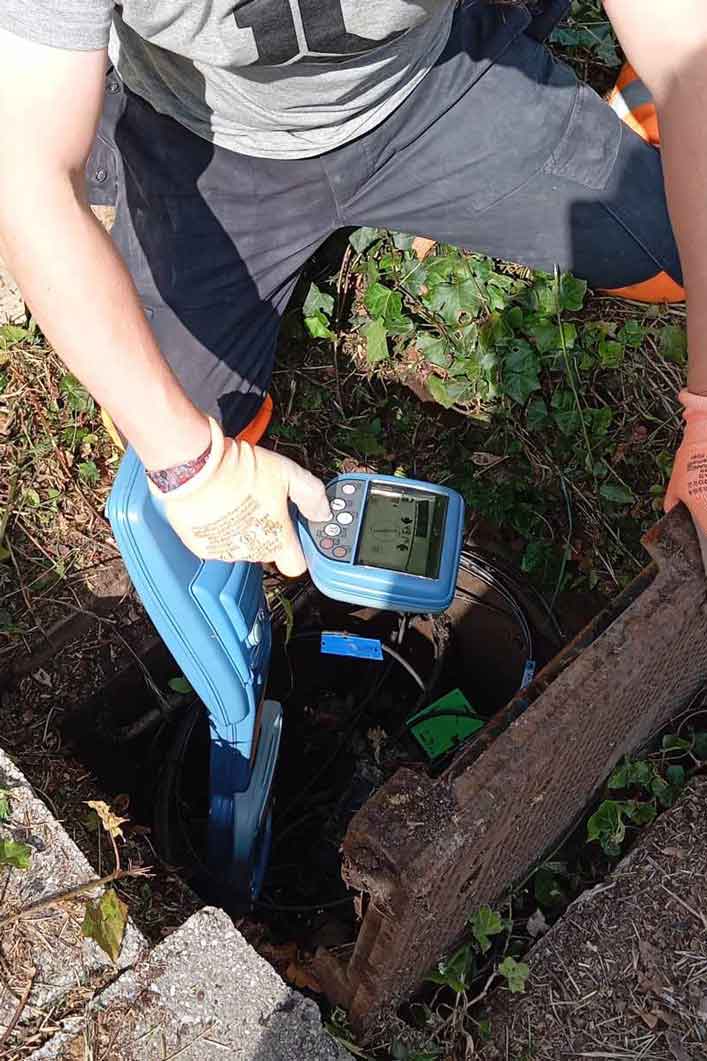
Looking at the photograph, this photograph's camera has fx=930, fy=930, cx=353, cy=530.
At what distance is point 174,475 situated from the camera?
1.28 m

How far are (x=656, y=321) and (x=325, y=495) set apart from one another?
933 millimetres

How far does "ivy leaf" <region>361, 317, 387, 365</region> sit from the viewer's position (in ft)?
6.80

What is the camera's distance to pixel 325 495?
59.6 inches

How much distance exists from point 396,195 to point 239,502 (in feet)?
2.60

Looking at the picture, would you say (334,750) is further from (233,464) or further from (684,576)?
(684,576)

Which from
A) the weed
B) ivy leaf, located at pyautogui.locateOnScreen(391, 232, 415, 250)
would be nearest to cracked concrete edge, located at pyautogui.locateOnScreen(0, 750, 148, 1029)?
the weed

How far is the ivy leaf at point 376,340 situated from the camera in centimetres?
207

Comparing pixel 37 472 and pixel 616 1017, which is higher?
pixel 37 472

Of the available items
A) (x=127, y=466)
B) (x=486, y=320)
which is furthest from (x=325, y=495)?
(x=486, y=320)

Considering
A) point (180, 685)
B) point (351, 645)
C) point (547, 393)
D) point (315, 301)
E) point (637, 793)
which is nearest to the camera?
point (637, 793)

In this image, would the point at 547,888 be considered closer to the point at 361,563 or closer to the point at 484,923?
the point at 484,923

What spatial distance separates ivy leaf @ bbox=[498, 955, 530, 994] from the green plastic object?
55 cm

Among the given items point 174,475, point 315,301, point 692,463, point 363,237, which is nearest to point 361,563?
point 174,475

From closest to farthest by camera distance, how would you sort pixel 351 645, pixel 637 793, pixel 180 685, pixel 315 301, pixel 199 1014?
pixel 199 1014 < pixel 637 793 < pixel 351 645 < pixel 180 685 < pixel 315 301
